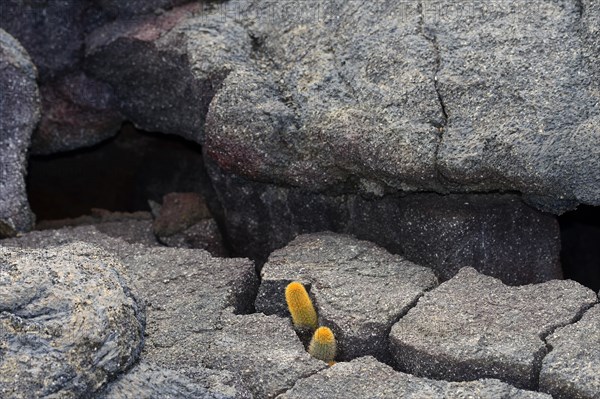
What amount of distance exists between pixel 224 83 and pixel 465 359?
1.53 m

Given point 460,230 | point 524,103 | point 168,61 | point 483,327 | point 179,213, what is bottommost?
point 179,213

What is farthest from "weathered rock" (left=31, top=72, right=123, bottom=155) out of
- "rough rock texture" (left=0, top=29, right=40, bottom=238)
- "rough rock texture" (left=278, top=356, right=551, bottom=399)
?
"rough rock texture" (left=278, top=356, right=551, bottom=399)

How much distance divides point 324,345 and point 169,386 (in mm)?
518

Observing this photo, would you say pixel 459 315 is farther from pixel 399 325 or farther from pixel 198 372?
pixel 198 372

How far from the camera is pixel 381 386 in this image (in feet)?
10.8

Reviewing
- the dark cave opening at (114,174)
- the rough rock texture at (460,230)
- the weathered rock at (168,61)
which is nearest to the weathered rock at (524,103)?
the rough rock texture at (460,230)

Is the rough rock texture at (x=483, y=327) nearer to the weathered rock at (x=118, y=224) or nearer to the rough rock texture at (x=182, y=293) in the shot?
the rough rock texture at (x=182, y=293)

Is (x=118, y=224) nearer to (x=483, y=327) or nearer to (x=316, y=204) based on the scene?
(x=316, y=204)

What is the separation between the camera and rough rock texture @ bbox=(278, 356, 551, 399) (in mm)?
3215

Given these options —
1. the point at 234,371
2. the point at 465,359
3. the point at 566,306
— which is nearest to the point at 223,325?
the point at 234,371

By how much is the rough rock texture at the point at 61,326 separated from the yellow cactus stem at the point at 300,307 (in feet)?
1.85

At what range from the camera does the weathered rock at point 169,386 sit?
315 cm

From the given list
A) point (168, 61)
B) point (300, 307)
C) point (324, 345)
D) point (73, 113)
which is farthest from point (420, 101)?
point (73, 113)

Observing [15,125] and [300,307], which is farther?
[15,125]
